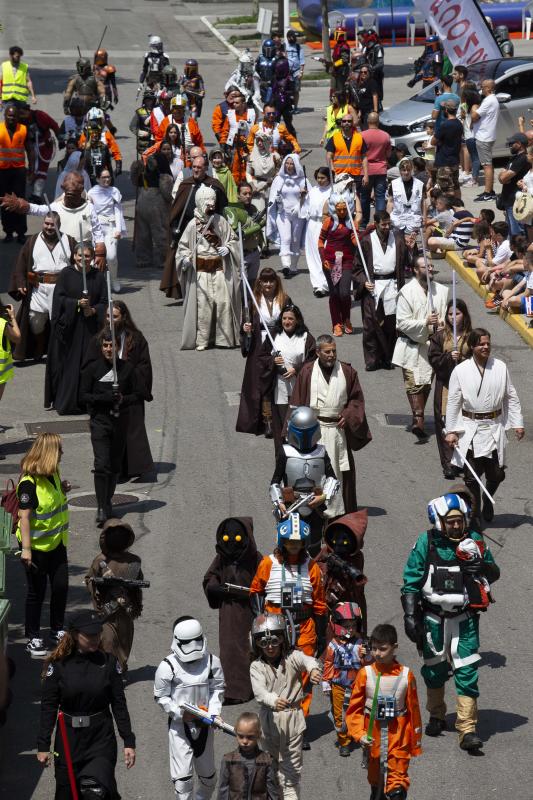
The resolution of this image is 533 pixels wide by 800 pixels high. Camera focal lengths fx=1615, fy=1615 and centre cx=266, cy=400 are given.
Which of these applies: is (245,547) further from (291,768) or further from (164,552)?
(164,552)

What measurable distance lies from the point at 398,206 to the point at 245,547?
1136cm

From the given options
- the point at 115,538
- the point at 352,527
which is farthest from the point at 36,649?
the point at 352,527

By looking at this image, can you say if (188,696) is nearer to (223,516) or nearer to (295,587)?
(295,587)

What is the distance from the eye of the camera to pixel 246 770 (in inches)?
307

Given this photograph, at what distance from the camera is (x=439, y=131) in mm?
24641

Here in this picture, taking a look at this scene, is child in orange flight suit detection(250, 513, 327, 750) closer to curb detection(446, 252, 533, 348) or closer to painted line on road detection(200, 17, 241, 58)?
curb detection(446, 252, 533, 348)

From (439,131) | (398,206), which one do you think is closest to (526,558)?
(398,206)

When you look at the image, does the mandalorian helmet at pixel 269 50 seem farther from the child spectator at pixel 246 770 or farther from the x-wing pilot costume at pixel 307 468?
the child spectator at pixel 246 770

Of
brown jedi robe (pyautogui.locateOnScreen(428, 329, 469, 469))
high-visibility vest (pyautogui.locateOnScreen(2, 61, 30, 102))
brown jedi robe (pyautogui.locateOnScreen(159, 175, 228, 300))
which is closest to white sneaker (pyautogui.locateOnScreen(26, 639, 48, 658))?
brown jedi robe (pyautogui.locateOnScreen(428, 329, 469, 469))

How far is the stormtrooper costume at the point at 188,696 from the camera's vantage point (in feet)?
27.7

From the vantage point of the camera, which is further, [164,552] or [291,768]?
[164,552]

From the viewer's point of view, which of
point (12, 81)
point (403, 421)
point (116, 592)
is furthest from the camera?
point (12, 81)

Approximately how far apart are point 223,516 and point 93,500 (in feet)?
4.28

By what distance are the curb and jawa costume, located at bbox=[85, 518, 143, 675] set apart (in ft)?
31.1
